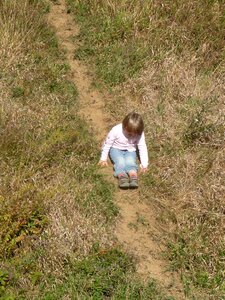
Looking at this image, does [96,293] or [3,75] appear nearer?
[96,293]

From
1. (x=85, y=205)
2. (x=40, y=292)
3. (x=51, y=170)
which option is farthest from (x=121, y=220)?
(x=40, y=292)

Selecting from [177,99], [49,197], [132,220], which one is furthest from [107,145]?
[177,99]

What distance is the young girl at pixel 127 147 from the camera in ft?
19.5

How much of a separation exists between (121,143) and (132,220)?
1078 mm

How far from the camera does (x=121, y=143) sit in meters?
6.16

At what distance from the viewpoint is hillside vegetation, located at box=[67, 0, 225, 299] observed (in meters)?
5.09

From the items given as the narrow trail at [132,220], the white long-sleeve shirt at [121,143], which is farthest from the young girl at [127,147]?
the narrow trail at [132,220]

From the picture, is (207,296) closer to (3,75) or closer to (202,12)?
(3,75)

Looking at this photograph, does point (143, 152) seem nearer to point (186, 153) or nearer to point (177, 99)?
point (186, 153)

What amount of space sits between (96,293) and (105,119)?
289 cm

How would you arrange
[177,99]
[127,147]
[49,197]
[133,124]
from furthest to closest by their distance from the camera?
[177,99] < [127,147] < [133,124] < [49,197]

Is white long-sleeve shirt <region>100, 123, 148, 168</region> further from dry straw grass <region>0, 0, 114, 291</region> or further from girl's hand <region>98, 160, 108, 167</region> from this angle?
dry straw grass <region>0, 0, 114, 291</region>

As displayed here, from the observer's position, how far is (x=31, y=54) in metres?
7.30

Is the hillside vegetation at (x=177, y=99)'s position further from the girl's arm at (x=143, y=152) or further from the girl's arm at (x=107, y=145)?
the girl's arm at (x=107, y=145)
